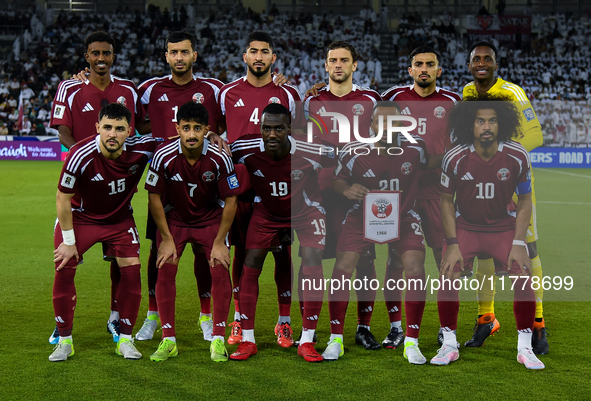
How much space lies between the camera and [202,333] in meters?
5.05

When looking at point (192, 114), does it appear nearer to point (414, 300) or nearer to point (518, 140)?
point (414, 300)

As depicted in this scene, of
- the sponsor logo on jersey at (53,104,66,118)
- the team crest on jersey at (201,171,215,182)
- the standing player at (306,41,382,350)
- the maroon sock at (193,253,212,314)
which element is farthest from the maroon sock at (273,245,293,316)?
the sponsor logo on jersey at (53,104,66,118)

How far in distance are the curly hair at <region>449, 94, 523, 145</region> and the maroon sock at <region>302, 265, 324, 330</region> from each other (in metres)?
1.39

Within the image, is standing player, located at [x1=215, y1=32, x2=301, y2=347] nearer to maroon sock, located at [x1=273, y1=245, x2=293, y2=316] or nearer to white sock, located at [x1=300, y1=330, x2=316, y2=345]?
maroon sock, located at [x1=273, y1=245, x2=293, y2=316]

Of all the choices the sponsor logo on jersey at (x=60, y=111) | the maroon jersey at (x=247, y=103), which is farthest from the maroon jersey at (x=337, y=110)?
the sponsor logo on jersey at (x=60, y=111)

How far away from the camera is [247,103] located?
16.5ft

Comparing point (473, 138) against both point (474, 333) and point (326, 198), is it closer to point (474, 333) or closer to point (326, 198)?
point (326, 198)

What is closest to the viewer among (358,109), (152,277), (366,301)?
(366,301)

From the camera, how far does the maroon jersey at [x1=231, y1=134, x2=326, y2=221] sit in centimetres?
454

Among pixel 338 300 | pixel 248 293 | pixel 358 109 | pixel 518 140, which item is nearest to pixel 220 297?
pixel 248 293

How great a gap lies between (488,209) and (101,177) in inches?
107

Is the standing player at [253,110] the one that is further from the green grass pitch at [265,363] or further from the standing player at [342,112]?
the green grass pitch at [265,363]

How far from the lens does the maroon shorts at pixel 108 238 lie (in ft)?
14.6

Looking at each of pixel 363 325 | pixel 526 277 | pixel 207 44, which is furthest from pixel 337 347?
pixel 207 44
